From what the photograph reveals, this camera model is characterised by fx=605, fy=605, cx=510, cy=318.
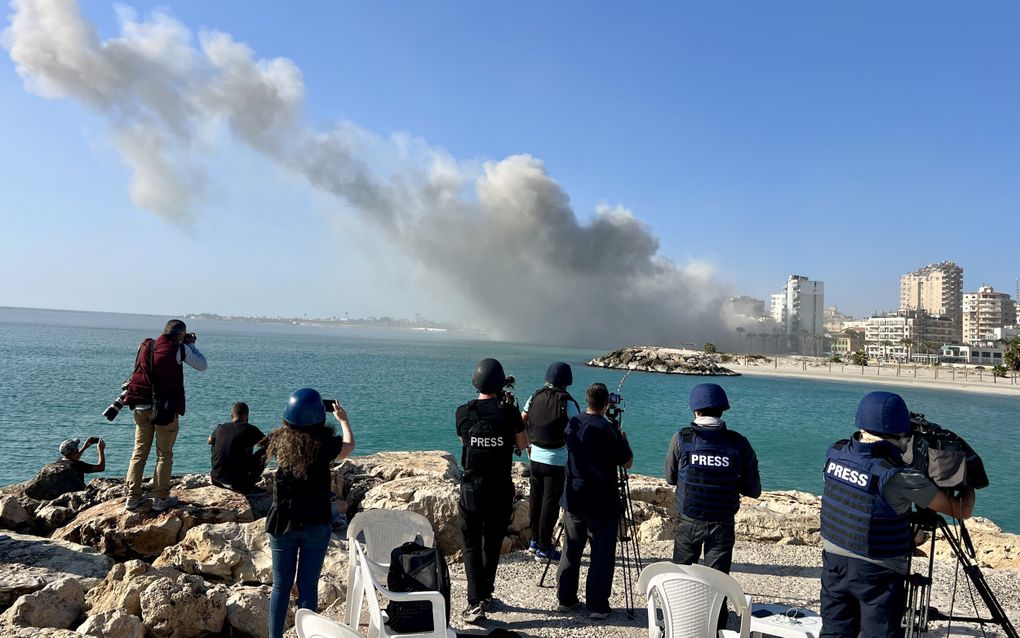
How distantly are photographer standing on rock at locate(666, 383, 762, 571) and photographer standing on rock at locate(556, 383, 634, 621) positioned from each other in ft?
1.63

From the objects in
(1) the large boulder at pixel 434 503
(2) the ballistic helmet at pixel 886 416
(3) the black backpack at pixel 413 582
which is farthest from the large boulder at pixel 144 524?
(2) the ballistic helmet at pixel 886 416

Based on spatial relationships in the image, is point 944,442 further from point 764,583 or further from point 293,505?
point 293,505

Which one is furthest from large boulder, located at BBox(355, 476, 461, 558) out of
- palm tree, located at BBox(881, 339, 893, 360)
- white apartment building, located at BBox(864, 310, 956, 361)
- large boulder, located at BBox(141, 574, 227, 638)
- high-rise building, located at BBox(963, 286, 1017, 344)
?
high-rise building, located at BBox(963, 286, 1017, 344)

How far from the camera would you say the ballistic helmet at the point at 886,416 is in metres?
3.11

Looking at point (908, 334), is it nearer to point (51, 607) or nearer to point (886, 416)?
point (886, 416)

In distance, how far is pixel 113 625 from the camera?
12.8 feet

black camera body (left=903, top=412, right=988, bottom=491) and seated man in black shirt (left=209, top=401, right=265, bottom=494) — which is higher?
black camera body (left=903, top=412, right=988, bottom=491)

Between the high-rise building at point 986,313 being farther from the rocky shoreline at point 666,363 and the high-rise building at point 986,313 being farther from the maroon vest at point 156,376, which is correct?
the maroon vest at point 156,376

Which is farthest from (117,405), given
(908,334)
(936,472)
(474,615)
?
(908,334)

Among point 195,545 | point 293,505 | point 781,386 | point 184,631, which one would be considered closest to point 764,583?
point 293,505

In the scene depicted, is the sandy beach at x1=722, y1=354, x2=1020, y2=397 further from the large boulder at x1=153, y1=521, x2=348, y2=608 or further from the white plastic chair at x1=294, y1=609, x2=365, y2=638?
the white plastic chair at x1=294, y1=609, x2=365, y2=638

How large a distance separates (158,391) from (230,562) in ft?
6.82

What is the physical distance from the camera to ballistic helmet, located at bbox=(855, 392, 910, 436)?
311cm

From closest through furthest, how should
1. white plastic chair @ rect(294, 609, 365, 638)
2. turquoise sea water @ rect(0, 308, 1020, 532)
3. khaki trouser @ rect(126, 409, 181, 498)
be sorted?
white plastic chair @ rect(294, 609, 365, 638)
khaki trouser @ rect(126, 409, 181, 498)
turquoise sea water @ rect(0, 308, 1020, 532)
